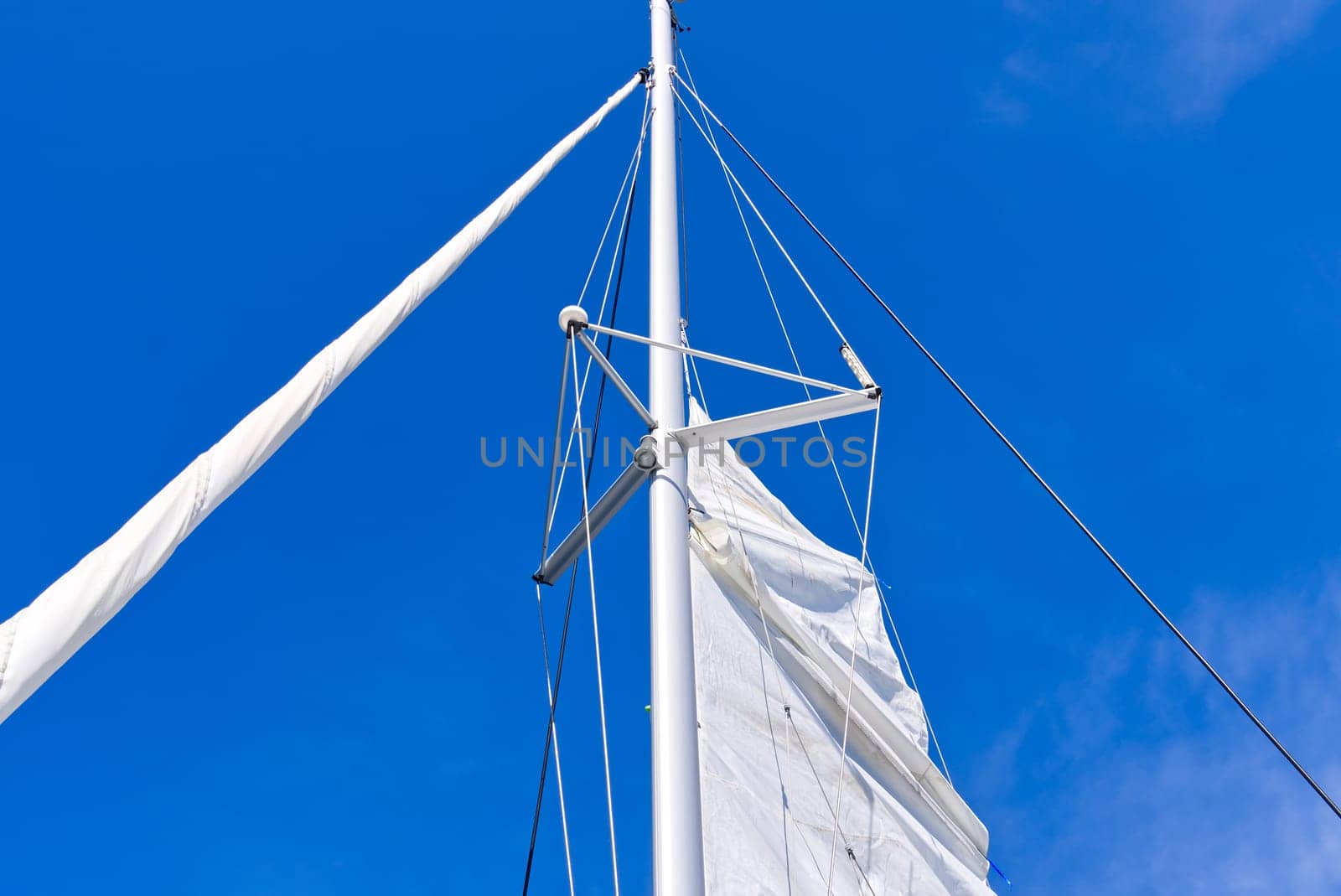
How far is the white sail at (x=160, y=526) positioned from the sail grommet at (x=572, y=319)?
1587mm

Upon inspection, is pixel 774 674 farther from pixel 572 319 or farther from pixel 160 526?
pixel 160 526

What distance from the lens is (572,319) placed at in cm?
526

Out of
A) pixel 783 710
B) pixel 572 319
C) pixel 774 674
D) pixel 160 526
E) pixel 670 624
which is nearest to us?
pixel 160 526

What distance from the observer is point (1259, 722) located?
198 inches

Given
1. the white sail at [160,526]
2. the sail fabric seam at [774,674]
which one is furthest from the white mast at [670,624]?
the white sail at [160,526]

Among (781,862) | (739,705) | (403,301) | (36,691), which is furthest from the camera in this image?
(739,705)

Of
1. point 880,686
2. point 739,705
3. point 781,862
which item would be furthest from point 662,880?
point 880,686

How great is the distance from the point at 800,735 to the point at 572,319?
3.22 metres

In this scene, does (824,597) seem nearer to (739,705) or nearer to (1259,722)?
(739,705)

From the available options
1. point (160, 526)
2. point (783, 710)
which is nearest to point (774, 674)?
point (783, 710)

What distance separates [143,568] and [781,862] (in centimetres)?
445

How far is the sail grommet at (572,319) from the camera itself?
526 cm

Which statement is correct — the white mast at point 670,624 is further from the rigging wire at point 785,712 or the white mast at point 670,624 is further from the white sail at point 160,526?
the white sail at point 160,526

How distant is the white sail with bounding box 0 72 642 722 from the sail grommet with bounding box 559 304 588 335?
1.59m
